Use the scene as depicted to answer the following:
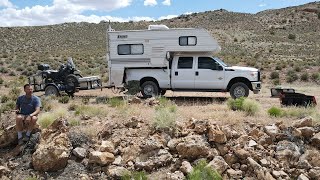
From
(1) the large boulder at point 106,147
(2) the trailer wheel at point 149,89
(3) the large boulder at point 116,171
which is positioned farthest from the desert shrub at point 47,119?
(2) the trailer wheel at point 149,89

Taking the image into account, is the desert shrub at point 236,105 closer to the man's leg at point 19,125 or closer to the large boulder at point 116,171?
the large boulder at point 116,171

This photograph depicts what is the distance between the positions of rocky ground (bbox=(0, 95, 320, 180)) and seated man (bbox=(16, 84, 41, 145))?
316 millimetres

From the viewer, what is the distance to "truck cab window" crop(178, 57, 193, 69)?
54.0ft

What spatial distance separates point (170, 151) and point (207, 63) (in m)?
6.19

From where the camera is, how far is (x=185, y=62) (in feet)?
54.3

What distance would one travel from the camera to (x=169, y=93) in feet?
63.0

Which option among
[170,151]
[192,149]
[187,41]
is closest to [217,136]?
[192,149]

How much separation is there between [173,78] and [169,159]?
256 inches

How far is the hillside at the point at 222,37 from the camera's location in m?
45.9

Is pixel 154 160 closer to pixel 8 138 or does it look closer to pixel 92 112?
pixel 92 112

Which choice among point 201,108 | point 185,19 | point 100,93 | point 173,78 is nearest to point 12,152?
point 201,108

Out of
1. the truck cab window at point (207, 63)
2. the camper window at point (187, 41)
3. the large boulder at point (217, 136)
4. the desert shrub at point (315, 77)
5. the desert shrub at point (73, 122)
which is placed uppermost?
the camper window at point (187, 41)

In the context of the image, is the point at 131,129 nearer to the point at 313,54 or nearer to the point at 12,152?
the point at 12,152

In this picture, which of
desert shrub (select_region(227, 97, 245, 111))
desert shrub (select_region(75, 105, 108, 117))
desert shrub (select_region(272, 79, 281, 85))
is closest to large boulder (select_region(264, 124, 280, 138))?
desert shrub (select_region(227, 97, 245, 111))
